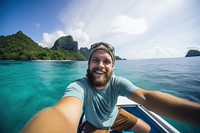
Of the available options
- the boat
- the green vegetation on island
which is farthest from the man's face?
the green vegetation on island

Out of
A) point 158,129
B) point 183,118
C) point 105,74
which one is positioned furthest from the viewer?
point 158,129

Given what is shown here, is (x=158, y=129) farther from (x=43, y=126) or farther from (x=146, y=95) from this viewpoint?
(x=43, y=126)

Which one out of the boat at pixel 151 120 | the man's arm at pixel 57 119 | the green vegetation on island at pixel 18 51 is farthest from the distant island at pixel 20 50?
the man's arm at pixel 57 119

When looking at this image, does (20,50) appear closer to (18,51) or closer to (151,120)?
(18,51)

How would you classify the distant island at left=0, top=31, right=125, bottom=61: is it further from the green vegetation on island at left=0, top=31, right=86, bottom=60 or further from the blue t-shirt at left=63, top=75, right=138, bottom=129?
the blue t-shirt at left=63, top=75, right=138, bottom=129

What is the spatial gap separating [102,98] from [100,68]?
47 centimetres

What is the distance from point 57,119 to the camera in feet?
2.45

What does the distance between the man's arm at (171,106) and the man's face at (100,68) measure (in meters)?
0.54

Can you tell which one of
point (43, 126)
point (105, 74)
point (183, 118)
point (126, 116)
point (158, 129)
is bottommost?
point (158, 129)

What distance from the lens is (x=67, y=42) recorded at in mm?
116500

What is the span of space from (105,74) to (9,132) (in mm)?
4718

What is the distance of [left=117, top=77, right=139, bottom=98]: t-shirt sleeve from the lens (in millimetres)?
1528

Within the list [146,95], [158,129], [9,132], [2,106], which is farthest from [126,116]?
[2,106]

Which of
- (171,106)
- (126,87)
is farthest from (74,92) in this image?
(171,106)
